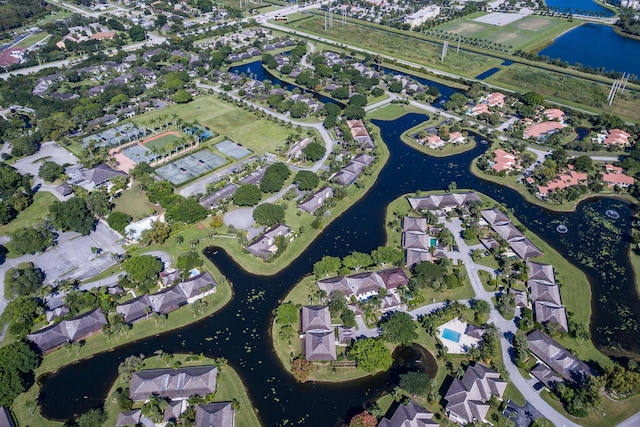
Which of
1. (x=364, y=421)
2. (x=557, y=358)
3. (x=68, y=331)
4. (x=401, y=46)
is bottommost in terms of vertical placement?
(x=364, y=421)

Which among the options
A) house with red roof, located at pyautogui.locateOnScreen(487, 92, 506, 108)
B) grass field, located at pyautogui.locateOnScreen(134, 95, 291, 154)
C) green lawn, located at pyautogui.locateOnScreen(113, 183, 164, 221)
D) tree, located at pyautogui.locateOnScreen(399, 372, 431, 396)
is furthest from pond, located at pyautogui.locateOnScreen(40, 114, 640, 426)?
house with red roof, located at pyautogui.locateOnScreen(487, 92, 506, 108)

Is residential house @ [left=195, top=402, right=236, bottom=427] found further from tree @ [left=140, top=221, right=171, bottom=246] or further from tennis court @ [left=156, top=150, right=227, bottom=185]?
tennis court @ [left=156, top=150, right=227, bottom=185]

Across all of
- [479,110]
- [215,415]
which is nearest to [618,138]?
[479,110]

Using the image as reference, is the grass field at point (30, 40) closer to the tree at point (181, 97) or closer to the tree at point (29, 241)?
the tree at point (181, 97)

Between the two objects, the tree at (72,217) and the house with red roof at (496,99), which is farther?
the house with red roof at (496,99)

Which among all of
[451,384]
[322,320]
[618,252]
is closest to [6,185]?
[322,320]

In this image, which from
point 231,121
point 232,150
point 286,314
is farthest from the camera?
point 231,121

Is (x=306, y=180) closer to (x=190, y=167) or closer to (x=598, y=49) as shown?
(x=190, y=167)

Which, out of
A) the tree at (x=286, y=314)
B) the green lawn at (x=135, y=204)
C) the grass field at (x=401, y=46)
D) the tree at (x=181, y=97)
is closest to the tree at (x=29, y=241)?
the green lawn at (x=135, y=204)
